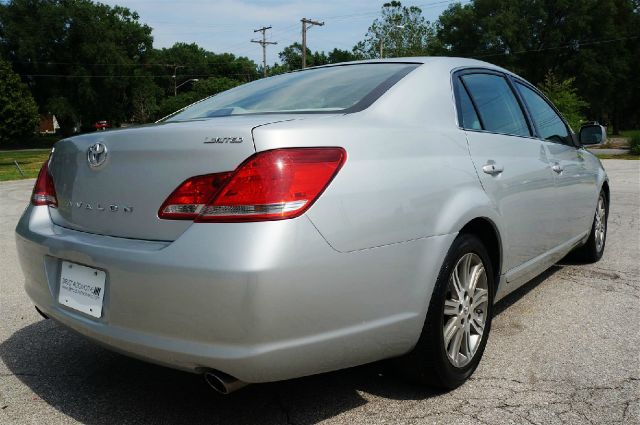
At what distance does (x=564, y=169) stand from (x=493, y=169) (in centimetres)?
122

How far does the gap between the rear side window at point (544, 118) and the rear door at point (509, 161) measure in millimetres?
194

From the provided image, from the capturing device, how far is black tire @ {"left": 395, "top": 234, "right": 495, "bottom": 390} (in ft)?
7.84

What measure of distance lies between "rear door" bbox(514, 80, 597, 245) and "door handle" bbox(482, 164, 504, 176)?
866 millimetres

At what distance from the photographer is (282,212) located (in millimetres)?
1896

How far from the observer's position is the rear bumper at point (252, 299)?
1.85m

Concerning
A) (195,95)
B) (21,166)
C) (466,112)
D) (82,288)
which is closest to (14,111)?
(21,166)

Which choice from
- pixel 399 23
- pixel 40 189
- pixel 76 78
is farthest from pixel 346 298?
pixel 399 23

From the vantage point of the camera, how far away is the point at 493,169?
9.41 feet

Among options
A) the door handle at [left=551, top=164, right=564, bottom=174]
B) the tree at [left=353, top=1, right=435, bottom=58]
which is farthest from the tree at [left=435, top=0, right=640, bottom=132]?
the door handle at [left=551, top=164, right=564, bottom=174]

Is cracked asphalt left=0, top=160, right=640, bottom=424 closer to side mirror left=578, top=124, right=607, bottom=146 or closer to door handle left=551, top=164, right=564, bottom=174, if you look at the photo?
door handle left=551, top=164, right=564, bottom=174

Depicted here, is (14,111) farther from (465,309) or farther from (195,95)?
(195,95)

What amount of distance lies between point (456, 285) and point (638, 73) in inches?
2242

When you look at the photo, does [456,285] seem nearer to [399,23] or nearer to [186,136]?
[186,136]

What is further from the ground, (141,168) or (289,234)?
(141,168)
